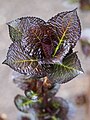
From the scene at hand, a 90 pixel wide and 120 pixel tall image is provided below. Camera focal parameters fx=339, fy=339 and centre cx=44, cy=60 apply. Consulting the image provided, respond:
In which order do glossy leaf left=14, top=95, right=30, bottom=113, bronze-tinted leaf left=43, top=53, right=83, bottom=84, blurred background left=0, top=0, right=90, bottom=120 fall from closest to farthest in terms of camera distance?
bronze-tinted leaf left=43, top=53, right=83, bottom=84 < glossy leaf left=14, top=95, right=30, bottom=113 < blurred background left=0, top=0, right=90, bottom=120

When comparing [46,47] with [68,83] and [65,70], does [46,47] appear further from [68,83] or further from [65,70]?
[68,83]

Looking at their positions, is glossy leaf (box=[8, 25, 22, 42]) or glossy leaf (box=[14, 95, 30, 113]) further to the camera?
glossy leaf (box=[14, 95, 30, 113])

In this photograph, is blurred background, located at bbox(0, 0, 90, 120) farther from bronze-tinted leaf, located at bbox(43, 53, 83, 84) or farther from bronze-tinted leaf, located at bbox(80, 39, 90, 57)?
bronze-tinted leaf, located at bbox(43, 53, 83, 84)

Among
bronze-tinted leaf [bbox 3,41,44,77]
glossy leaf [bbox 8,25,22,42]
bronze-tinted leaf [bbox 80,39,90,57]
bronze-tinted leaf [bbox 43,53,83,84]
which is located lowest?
bronze-tinted leaf [bbox 43,53,83,84]

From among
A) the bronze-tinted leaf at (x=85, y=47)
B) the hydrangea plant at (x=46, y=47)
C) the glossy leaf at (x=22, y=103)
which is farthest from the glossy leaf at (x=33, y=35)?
the bronze-tinted leaf at (x=85, y=47)

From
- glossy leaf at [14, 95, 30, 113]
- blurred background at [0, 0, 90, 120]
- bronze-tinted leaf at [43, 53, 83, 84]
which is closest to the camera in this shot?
bronze-tinted leaf at [43, 53, 83, 84]

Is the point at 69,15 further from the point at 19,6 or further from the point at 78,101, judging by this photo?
the point at 19,6

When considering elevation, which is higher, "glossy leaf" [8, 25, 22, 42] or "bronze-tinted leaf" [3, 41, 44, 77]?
"glossy leaf" [8, 25, 22, 42]

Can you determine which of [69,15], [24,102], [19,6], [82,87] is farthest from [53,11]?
[69,15]

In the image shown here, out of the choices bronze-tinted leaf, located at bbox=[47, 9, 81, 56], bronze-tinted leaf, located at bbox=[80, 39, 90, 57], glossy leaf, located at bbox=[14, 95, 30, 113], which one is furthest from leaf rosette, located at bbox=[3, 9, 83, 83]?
bronze-tinted leaf, located at bbox=[80, 39, 90, 57]
